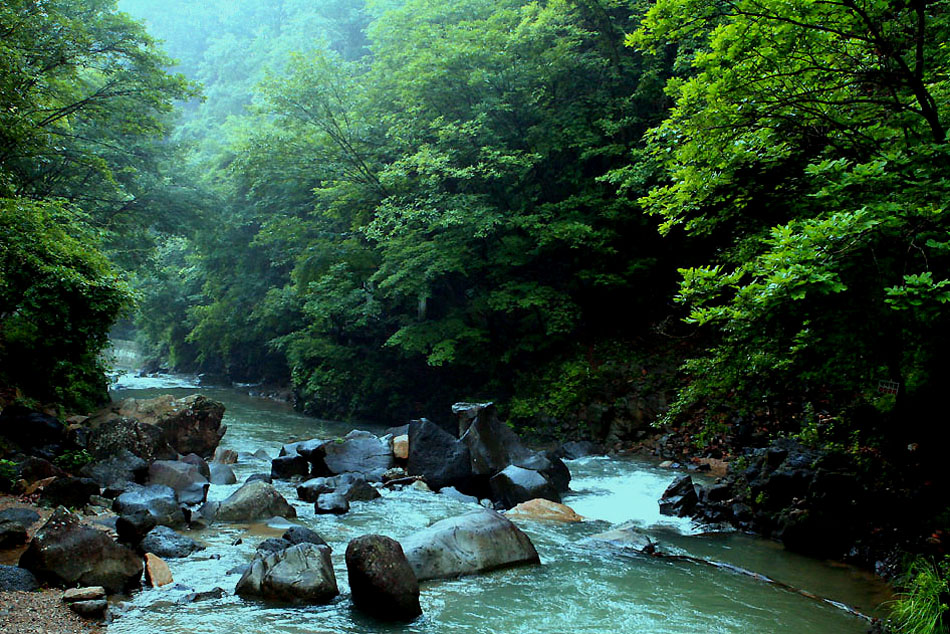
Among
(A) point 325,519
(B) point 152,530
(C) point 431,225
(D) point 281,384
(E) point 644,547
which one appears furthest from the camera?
(D) point 281,384

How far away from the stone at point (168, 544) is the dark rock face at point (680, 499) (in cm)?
662

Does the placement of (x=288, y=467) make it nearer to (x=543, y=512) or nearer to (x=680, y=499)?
(x=543, y=512)

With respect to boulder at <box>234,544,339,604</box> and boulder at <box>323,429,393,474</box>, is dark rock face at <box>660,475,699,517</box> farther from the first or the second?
boulder at <box>234,544,339,604</box>

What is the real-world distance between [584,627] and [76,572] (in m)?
4.38

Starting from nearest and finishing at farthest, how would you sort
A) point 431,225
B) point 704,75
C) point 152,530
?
point 704,75, point 152,530, point 431,225

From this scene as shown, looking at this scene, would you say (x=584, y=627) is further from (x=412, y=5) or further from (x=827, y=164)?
(x=412, y=5)

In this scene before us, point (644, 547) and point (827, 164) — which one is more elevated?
point (827, 164)

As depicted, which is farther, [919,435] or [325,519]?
[325,519]

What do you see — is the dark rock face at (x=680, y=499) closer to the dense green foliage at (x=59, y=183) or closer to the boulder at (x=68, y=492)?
the boulder at (x=68, y=492)

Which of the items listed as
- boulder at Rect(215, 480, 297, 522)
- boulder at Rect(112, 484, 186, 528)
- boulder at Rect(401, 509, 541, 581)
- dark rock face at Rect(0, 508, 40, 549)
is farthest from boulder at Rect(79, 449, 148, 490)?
boulder at Rect(401, 509, 541, 581)

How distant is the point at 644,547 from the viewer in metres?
7.38

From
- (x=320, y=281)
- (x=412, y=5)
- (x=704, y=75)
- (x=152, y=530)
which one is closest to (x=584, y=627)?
(x=152, y=530)

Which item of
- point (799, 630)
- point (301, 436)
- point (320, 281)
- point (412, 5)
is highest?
point (412, 5)

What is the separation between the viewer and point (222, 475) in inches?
420
